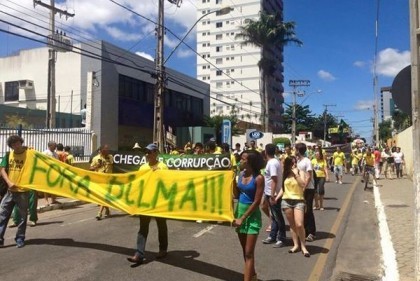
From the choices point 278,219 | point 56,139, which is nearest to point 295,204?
point 278,219

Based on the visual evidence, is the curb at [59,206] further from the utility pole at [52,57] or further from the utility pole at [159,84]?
the utility pole at [52,57]

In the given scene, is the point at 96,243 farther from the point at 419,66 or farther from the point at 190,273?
the point at 419,66

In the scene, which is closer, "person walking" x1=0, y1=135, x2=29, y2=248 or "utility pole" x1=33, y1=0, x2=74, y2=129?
"person walking" x1=0, y1=135, x2=29, y2=248

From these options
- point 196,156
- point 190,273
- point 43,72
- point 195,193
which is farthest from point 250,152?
point 43,72

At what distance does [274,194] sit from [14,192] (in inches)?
171

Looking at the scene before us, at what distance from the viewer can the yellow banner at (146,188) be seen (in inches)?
248

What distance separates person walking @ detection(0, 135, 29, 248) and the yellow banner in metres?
0.11

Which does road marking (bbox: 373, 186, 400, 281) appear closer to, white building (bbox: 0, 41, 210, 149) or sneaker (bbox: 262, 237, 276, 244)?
sneaker (bbox: 262, 237, 276, 244)

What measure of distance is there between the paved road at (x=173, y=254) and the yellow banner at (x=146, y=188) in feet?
2.63

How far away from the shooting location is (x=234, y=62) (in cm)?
9794

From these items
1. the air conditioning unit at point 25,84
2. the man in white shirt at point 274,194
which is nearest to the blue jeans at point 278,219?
the man in white shirt at point 274,194

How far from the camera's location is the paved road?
6281 mm

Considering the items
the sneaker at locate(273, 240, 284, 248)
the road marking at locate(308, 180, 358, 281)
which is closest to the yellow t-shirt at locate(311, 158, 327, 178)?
the road marking at locate(308, 180, 358, 281)

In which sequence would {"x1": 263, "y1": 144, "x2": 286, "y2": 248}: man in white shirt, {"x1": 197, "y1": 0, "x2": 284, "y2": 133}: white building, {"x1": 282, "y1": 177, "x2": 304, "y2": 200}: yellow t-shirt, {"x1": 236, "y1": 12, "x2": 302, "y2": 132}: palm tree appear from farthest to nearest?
1. {"x1": 197, "y1": 0, "x2": 284, "y2": 133}: white building
2. {"x1": 236, "y1": 12, "x2": 302, "y2": 132}: palm tree
3. {"x1": 263, "y1": 144, "x2": 286, "y2": 248}: man in white shirt
4. {"x1": 282, "y1": 177, "x2": 304, "y2": 200}: yellow t-shirt
